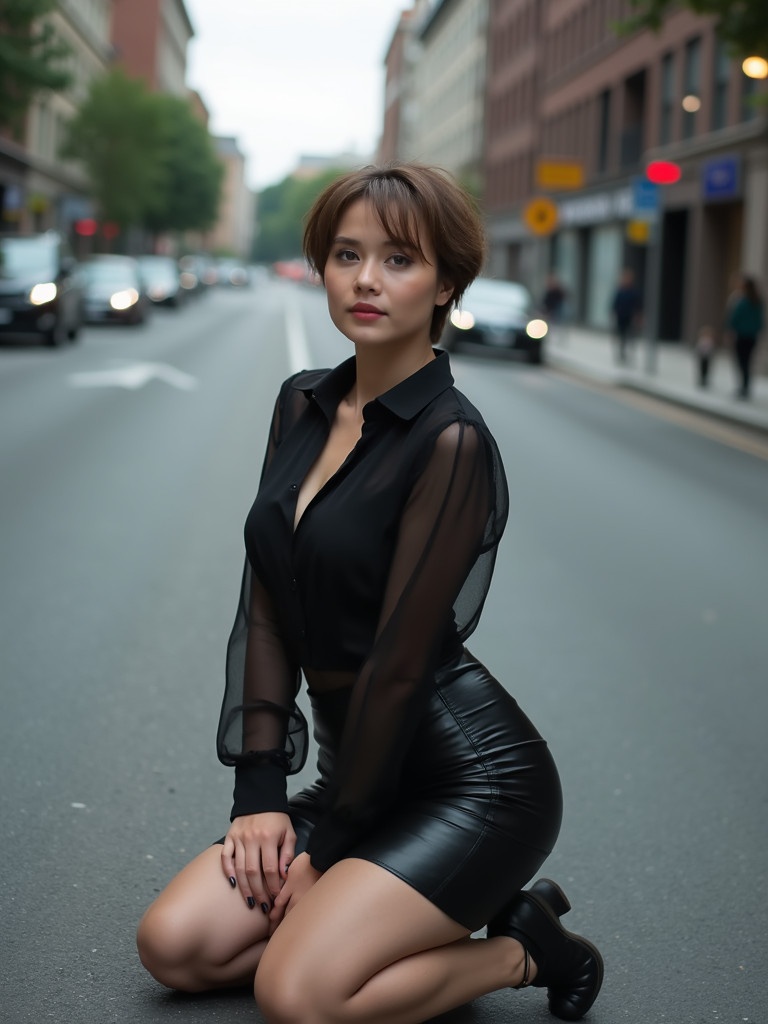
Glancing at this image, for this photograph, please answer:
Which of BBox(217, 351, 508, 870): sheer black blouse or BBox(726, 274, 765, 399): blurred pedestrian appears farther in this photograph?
BBox(726, 274, 765, 399): blurred pedestrian

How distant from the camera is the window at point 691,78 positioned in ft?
122

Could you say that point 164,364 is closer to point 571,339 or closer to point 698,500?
point 698,500

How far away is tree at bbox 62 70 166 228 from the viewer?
61.9m

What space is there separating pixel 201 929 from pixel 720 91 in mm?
34695

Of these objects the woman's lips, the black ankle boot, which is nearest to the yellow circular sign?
the woman's lips

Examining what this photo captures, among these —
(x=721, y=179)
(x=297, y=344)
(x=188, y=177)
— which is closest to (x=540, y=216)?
(x=721, y=179)

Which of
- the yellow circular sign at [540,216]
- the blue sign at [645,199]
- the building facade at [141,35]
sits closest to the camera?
the blue sign at [645,199]

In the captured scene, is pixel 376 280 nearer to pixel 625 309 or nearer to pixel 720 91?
pixel 625 309

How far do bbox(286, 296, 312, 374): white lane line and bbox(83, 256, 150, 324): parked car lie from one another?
140 inches

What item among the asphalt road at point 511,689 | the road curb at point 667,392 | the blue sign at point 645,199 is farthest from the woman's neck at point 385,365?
the blue sign at point 645,199

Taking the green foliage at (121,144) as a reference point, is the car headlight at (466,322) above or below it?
below

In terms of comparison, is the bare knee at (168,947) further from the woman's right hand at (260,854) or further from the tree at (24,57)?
the tree at (24,57)

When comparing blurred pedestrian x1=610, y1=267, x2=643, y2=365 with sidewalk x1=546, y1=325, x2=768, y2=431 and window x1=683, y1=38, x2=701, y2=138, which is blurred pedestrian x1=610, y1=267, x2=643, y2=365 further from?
window x1=683, y1=38, x2=701, y2=138

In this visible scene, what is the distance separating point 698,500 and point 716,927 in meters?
8.46
